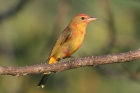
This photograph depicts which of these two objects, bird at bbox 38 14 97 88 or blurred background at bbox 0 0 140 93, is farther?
blurred background at bbox 0 0 140 93

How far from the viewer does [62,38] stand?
18.4ft

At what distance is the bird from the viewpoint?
5.37 m

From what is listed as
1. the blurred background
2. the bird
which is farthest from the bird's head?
the blurred background

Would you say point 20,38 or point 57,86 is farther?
point 20,38

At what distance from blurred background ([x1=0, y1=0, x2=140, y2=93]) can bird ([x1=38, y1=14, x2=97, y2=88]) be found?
23 centimetres

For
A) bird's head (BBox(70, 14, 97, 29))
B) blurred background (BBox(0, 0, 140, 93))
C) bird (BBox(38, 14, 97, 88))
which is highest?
bird's head (BBox(70, 14, 97, 29))

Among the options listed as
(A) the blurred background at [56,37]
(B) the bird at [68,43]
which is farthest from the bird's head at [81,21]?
(A) the blurred background at [56,37]

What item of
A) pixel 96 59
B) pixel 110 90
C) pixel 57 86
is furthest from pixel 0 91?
pixel 96 59

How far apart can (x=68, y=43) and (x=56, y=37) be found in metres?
1.82

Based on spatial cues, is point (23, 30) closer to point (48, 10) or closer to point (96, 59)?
point (48, 10)

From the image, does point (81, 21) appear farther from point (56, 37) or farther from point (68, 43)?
point (56, 37)

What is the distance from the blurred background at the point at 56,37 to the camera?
6.00 m

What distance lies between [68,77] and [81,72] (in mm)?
565

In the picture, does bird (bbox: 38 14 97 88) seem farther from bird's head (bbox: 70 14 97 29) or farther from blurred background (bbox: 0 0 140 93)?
blurred background (bbox: 0 0 140 93)
